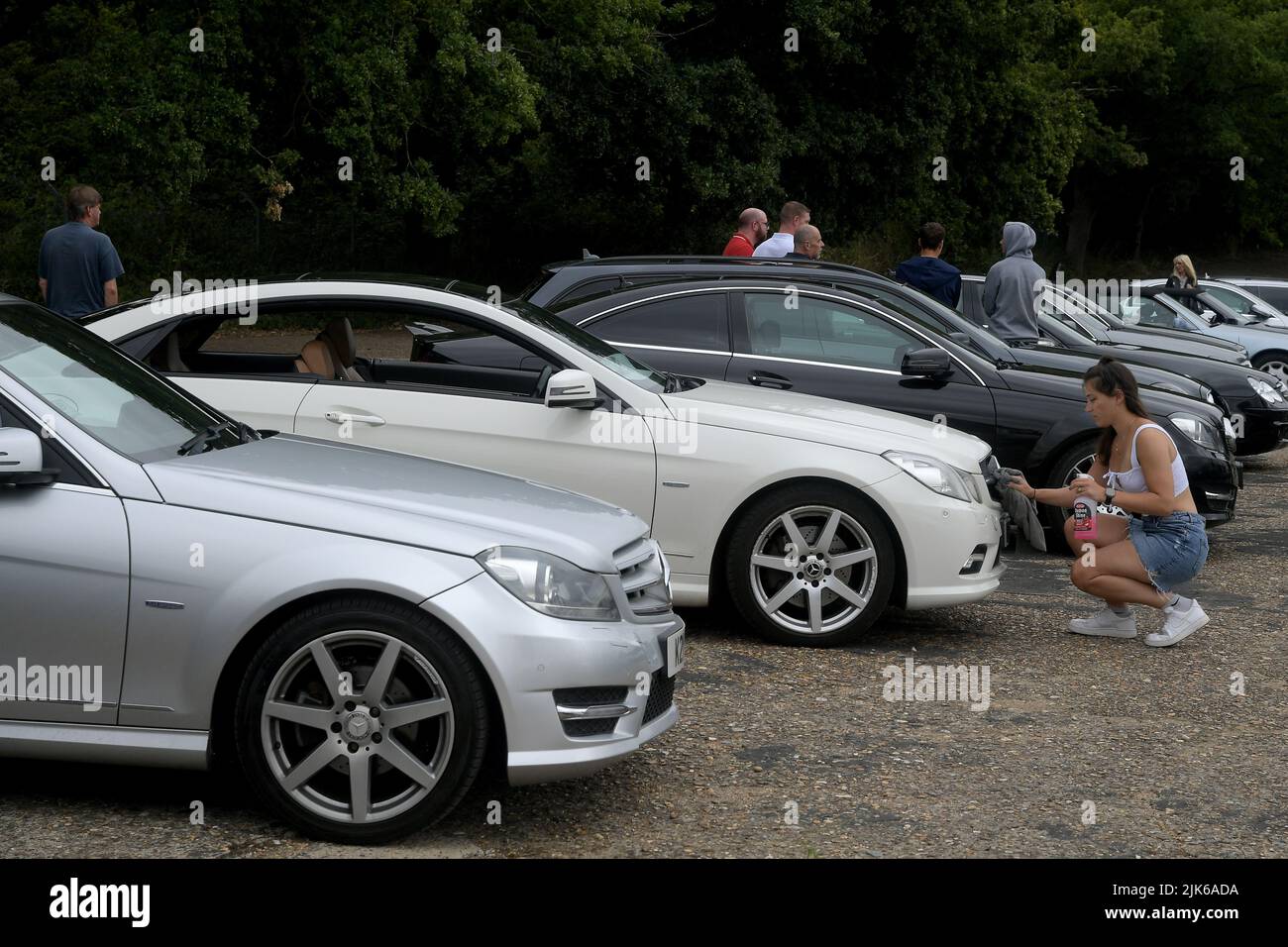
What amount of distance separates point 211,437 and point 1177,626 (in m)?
4.69

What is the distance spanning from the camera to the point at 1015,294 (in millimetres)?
12102

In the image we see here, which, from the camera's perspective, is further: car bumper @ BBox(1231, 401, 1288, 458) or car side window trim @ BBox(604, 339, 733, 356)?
car bumper @ BBox(1231, 401, 1288, 458)

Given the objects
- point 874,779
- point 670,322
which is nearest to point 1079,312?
point 670,322

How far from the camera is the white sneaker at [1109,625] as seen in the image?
7.54 meters

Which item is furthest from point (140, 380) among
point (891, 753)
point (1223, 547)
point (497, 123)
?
point (497, 123)

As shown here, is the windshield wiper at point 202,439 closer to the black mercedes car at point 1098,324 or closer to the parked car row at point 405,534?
the parked car row at point 405,534

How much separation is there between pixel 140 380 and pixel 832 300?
15.8 feet

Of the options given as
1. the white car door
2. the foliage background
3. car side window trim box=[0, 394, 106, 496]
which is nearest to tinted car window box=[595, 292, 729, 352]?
the white car door

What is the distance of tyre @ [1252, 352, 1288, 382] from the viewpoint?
19516mm

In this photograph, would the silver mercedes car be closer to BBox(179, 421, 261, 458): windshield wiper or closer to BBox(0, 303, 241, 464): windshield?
BBox(0, 303, 241, 464): windshield

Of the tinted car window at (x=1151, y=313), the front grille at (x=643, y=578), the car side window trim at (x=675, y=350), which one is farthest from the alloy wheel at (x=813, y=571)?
the tinted car window at (x=1151, y=313)

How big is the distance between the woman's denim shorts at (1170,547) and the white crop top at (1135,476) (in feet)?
0.49

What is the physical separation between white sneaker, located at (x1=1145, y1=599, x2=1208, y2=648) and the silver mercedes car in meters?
3.78

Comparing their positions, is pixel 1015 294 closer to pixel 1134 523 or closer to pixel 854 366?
pixel 854 366
